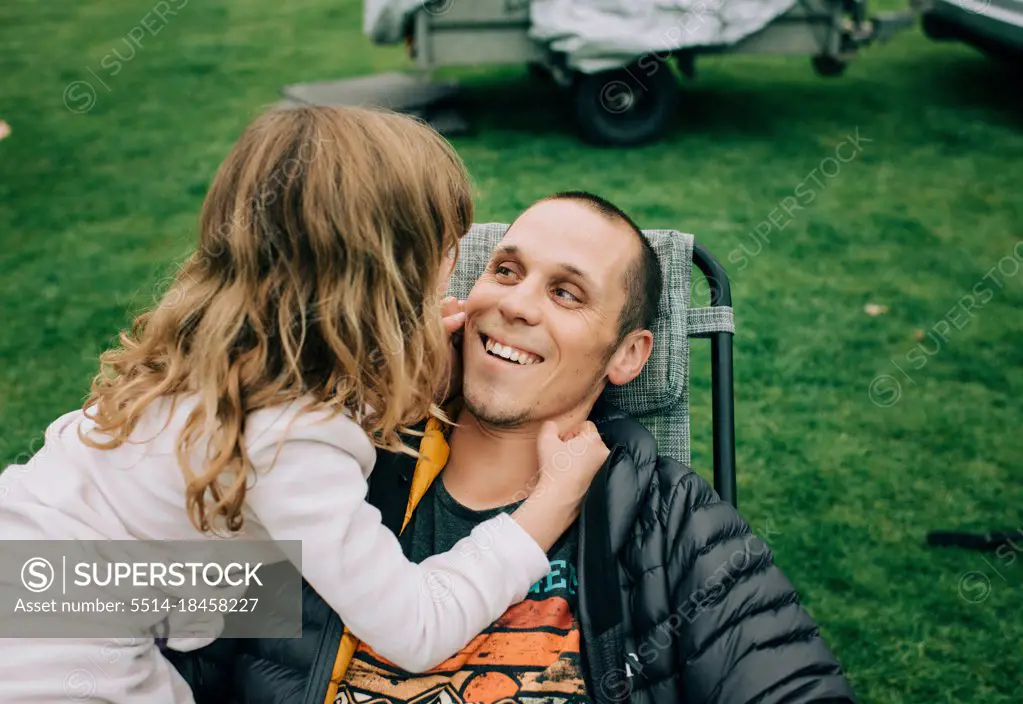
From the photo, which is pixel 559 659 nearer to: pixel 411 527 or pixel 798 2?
pixel 411 527

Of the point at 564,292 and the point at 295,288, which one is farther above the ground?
the point at 295,288

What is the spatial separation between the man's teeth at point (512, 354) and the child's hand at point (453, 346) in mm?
131

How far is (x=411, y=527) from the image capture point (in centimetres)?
229

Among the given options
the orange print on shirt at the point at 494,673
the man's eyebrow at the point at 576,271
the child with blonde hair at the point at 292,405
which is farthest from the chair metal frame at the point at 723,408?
the child with blonde hair at the point at 292,405

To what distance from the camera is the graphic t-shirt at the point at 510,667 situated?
201 centimetres

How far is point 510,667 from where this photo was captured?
2.04 m

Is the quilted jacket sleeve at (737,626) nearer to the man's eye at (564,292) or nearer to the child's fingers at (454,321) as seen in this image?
the man's eye at (564,292)

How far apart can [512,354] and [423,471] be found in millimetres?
354

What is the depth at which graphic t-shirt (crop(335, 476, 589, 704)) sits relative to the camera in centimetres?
201

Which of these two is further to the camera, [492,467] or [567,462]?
[492,467]

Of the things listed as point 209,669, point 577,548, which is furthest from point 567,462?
point 209,669

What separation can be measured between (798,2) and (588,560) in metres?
5.49

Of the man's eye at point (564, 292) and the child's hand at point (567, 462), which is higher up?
the man's eye at point (564, 292)

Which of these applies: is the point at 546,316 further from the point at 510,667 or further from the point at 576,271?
the point at 510,667
